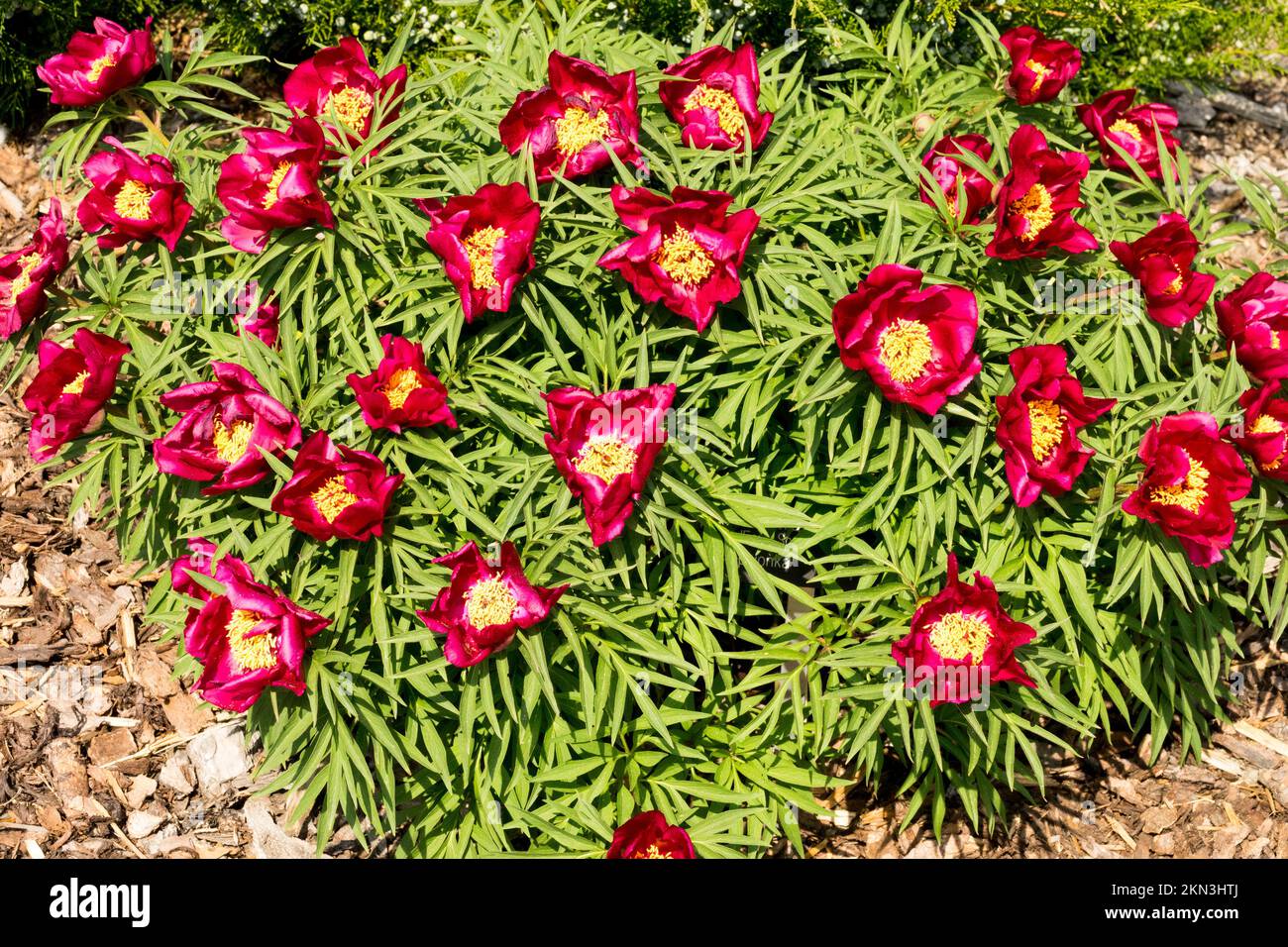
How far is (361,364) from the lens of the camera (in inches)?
119

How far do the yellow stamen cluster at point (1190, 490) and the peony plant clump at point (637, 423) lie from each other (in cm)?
2

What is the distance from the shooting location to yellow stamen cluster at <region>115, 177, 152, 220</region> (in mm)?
3242

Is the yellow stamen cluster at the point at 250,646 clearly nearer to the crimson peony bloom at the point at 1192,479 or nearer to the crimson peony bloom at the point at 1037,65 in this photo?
the crimson peony bloom at the point at 1192,479

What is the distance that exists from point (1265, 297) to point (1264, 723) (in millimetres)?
1851

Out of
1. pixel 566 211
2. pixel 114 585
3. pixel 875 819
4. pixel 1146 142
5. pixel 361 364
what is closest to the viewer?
pixel 361 364

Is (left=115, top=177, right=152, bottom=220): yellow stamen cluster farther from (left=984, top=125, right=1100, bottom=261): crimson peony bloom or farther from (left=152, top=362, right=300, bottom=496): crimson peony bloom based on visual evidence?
(left=984, top=125, right=1100, bottom=261): crimson peony bloom

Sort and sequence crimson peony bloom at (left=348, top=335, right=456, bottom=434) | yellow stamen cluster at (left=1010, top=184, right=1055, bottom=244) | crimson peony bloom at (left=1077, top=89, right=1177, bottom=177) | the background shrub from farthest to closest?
the background shrub → crimson peony bloom at (left=1077, top=89, right=1177, bottom=177) → yellow stamen cluster at (left=1010, top=184, right=1055, bottom=244) → crimson peony bloom at (left=348, top=335, right=456, bottom=434)

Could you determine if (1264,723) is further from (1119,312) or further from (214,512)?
(214,512)

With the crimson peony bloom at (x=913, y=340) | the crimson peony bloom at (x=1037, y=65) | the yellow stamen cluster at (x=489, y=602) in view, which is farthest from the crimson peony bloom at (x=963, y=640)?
the crimson peony bloom at (x=1037, y=65)

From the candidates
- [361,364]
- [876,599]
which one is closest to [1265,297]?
[876,599]

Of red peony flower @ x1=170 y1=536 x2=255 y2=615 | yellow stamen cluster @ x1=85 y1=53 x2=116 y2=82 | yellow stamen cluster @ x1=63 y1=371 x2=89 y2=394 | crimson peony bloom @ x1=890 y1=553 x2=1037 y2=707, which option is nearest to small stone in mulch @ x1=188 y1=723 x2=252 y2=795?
red peony flower @ x1=170 y1=536 x2=255 y2=615

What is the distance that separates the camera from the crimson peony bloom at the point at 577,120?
9.91 feet

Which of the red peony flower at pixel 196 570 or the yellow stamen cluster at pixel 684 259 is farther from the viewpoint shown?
the red peony flower at pixel 196 570

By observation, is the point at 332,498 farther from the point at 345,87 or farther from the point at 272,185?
the point at 345,87
